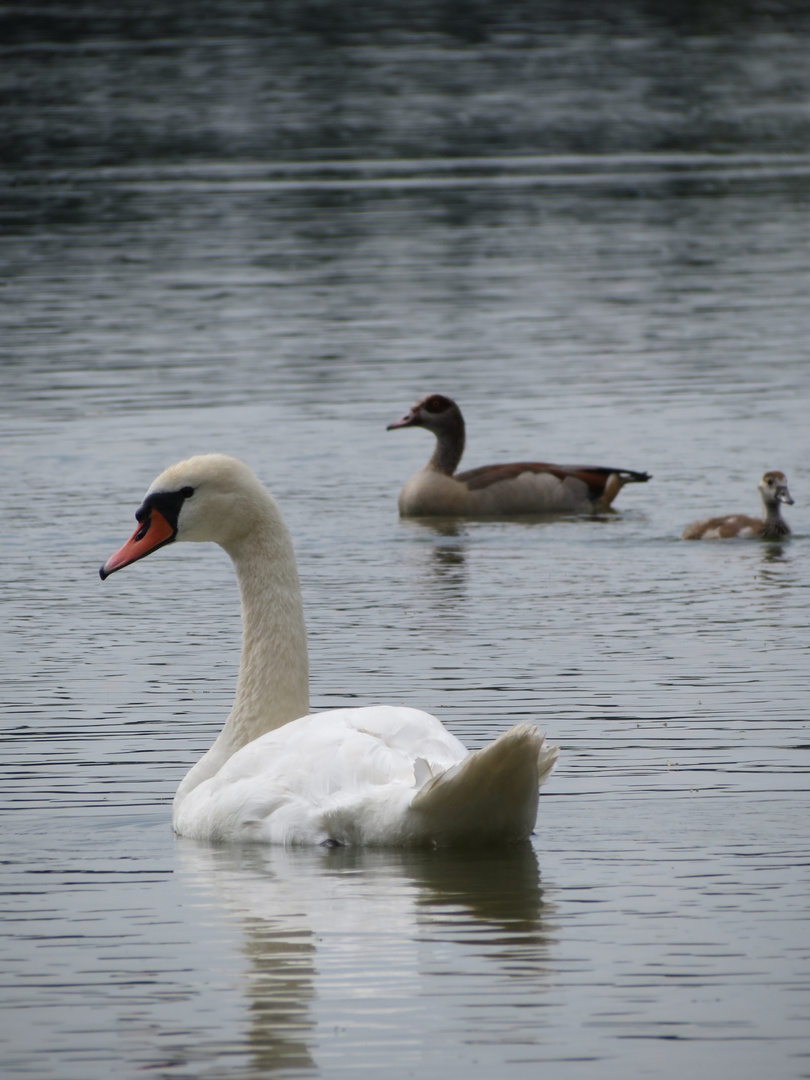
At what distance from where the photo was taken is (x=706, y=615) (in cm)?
1338

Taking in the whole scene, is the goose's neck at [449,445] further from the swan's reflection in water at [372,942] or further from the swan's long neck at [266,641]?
the swan's reflection in water at [372,942]

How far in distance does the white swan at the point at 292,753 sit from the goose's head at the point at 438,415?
972 cm

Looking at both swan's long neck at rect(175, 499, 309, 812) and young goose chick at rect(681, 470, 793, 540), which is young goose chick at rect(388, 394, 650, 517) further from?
swan's long neck at rect(175, 499, 309, 812)

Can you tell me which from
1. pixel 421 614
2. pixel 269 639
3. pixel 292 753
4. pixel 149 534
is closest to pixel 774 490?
pixel 421 614

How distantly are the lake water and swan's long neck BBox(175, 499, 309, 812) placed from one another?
1.81 feet

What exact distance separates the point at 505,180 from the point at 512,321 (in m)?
17.5

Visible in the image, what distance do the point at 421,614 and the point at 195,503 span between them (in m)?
4.38

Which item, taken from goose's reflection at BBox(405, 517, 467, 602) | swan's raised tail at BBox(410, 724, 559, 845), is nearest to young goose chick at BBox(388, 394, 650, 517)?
goose's reflection at BBox(405, 517, 467, 602)

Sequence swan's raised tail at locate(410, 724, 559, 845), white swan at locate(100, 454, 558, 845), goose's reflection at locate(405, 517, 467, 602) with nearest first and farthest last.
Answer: swan's raised tail at locate(410, 724, 559, 845) < white swan at locate(100, 454, 558, 845) < goose's reflection at locate(405, 517, 467, 602)

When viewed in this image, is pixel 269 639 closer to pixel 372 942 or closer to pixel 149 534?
pixel 149 534

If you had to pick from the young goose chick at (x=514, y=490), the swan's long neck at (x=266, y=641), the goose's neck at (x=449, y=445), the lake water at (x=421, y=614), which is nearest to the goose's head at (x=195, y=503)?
the swan's long neck at (x=266, y=641)

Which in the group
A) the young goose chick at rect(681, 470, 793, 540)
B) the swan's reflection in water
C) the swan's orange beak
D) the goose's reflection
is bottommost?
the goose's reflection

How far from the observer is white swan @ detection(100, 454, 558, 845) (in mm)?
7887

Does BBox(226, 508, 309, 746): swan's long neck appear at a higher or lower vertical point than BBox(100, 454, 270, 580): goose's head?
lower
